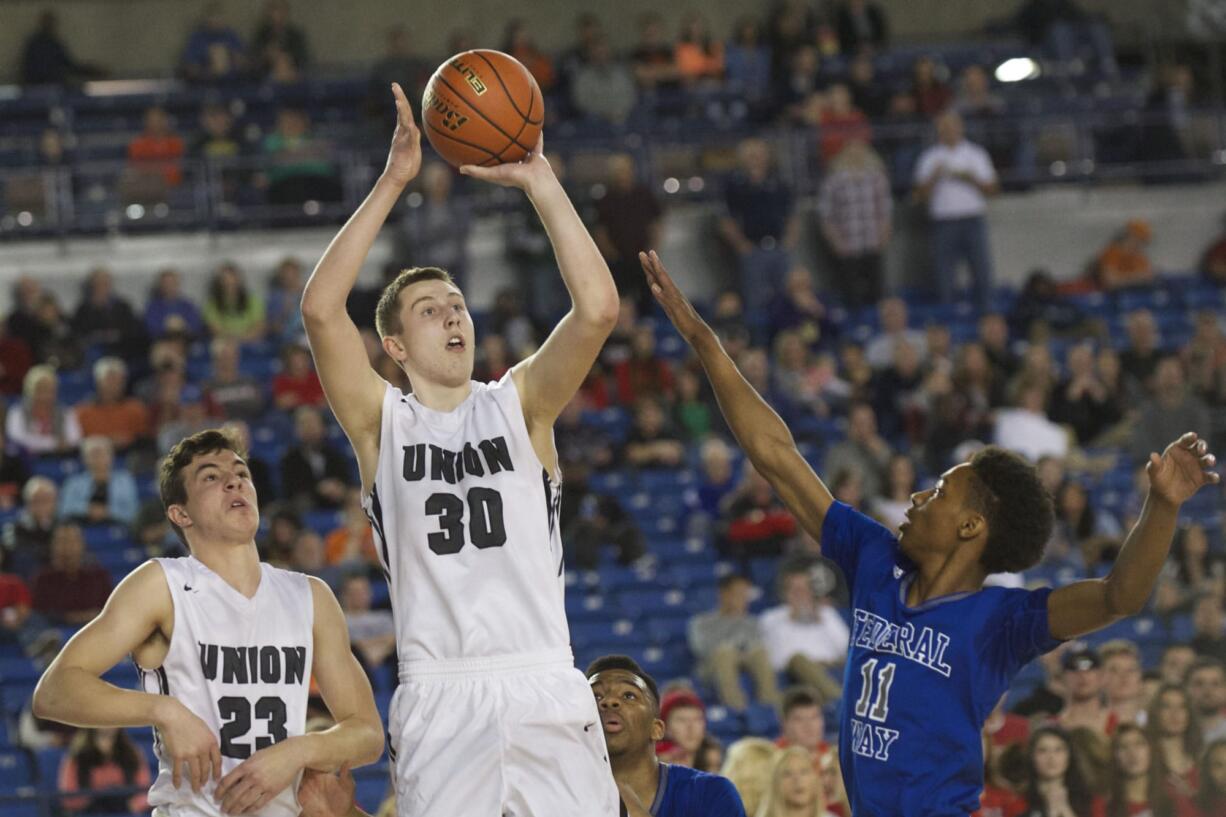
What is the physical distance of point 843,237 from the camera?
1627 cm

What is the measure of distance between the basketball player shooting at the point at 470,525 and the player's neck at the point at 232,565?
0.38 meters

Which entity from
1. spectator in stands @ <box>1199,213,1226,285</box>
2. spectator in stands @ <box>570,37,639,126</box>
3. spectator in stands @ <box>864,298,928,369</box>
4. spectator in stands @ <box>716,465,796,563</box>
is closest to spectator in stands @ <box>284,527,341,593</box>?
spectator in stands @ <box>716,465,796,563</box>

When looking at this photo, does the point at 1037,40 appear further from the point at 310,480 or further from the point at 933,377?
the point at 310,480

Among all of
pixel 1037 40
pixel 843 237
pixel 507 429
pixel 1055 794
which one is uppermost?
pixel 1037 40

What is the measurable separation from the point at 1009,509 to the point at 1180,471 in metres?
0.63

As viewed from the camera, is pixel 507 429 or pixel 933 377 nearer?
pixel 507 429

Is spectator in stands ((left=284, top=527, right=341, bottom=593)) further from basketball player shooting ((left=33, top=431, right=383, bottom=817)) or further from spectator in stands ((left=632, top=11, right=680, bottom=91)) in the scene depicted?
spectator in stands ((left=632, top=11, right=680, bottom=91))

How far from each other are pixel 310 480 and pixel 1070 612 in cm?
843

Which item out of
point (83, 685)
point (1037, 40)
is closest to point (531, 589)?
point (83, 685)

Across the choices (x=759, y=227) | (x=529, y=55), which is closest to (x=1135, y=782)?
(x=759, y=227)

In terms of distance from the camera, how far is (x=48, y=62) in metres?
18.2

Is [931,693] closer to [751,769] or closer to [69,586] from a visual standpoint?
[751,769]

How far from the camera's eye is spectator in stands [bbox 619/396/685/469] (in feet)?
44.8

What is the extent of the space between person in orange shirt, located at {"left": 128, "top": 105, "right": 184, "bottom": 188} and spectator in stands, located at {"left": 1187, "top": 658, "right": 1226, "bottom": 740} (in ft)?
31.9
